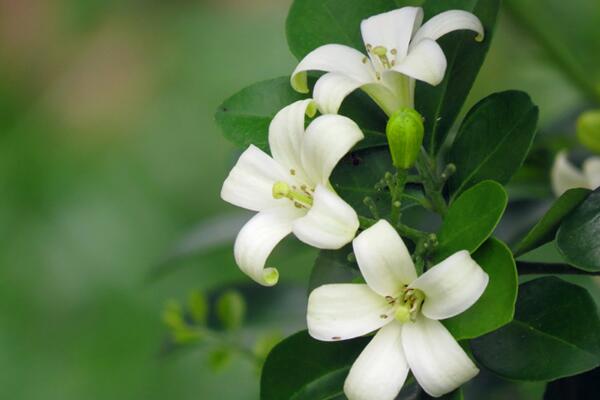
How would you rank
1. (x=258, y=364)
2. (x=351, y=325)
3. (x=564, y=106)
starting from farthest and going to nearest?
1. (x=564, y=106)
2. (x=258, y=364)
3. (x=351, y=325)

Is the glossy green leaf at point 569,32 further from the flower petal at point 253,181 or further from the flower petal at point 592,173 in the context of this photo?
the flower petal at point 253,181

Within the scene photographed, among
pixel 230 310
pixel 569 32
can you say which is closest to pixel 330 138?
pixel 230 310

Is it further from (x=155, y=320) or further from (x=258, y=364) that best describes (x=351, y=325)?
A: (x=155, y=320)

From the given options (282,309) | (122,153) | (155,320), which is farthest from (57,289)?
(282,309)

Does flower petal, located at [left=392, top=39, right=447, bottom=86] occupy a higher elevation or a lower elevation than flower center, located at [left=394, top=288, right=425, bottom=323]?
higher

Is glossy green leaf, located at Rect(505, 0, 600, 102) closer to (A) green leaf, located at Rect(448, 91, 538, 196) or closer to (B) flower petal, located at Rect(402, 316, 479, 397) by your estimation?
(A) green leaf, located at Rect(448, 91, 538, 196)

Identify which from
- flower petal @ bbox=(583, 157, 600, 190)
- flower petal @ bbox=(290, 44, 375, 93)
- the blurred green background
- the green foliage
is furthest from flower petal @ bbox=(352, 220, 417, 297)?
the blurred green background
